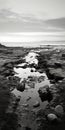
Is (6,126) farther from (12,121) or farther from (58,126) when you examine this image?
(58,126)

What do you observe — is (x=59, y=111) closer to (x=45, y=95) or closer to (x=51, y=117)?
(x=51, y=117)

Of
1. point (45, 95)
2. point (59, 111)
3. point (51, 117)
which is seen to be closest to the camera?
point (51, 117)

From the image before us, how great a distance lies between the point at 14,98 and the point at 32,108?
2.28 m

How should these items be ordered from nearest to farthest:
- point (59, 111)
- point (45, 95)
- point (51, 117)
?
point (51, 117)
point (59, 111)
point (45, 95)

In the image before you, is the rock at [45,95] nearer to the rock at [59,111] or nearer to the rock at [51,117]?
A: the rock at [59,111]

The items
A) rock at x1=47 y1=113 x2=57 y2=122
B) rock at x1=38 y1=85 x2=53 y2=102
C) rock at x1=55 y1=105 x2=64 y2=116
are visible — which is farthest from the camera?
rock at x1=38 y1=85 x2=53 y2=102

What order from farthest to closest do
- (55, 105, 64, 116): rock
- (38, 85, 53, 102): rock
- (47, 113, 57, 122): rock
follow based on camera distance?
(38, 85, 53, 102): rock → (55, 105, 64, 116): rock → (47, 113, 57, 122): rock

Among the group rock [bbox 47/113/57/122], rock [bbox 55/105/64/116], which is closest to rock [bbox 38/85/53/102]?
rock [bbox 55/105/64/116]

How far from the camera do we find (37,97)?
11531mm

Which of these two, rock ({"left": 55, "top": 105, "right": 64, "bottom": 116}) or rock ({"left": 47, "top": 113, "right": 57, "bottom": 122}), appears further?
rock ({"left": 55, "top": 105, "right": 64, "bottom": 116})

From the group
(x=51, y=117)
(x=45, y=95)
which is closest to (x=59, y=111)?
(x=51, y=117)

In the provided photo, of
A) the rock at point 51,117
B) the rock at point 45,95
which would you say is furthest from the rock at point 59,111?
the rock at point 45,95

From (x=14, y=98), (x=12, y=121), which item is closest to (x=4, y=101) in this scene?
(x=14, y=98)

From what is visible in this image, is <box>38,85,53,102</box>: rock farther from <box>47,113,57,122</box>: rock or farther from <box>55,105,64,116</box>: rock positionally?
<box>47,113,57,122</box>: rock
